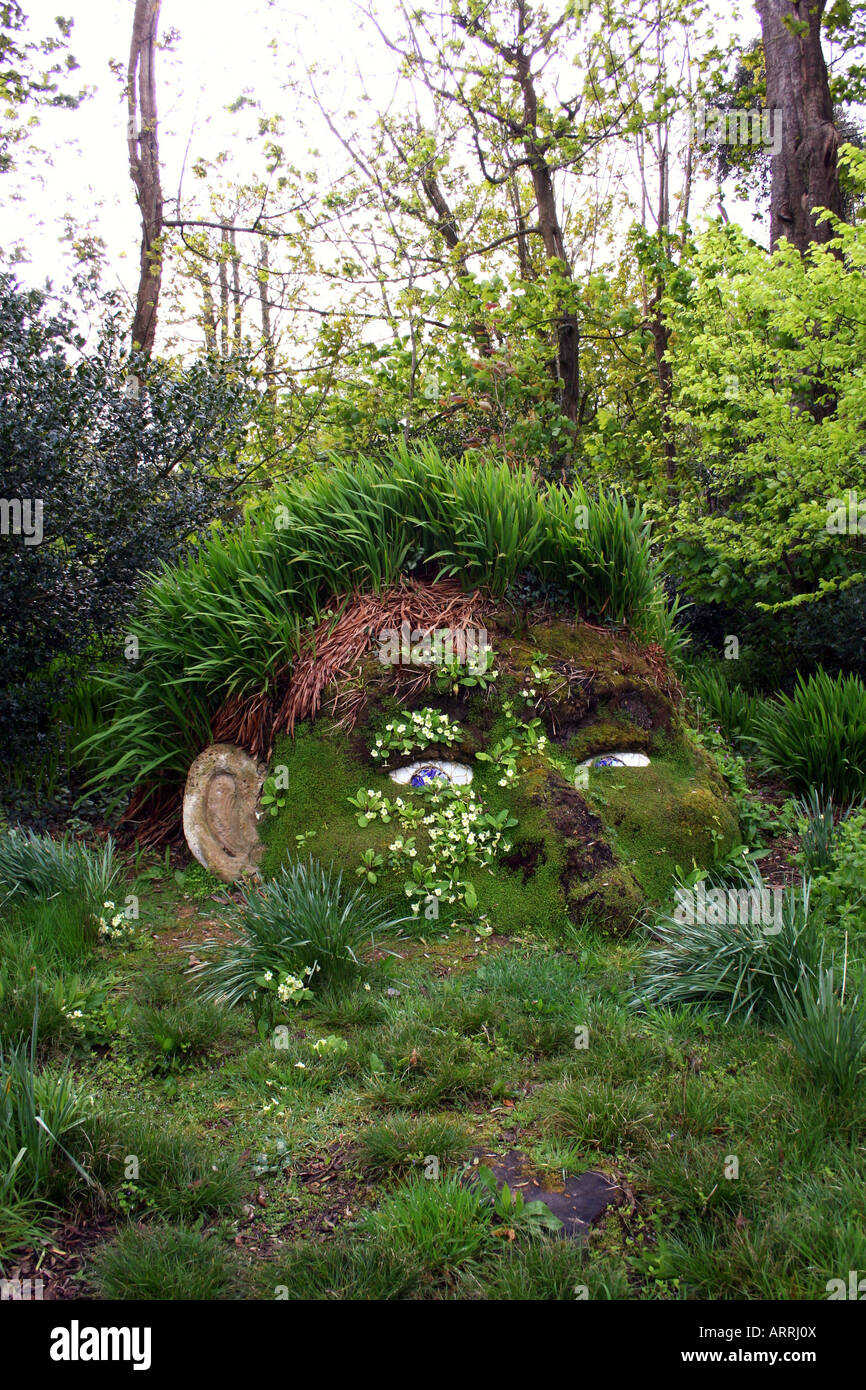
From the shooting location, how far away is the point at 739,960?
3.69 m

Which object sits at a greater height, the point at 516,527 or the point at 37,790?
the point at 516,527

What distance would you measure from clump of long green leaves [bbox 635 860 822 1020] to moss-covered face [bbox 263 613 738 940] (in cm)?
76

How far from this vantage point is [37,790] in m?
6.30

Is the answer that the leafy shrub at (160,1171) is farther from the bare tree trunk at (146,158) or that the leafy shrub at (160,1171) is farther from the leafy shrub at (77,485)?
the bare tree trunk at (146,158)

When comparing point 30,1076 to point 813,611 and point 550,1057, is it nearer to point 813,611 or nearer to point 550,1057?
point 550,1057

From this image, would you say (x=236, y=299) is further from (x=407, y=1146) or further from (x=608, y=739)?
(x=407, y=1146)

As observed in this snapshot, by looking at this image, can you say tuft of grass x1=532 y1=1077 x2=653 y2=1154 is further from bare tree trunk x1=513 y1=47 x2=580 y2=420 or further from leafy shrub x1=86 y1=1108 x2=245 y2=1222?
bare tree trunk x1=513 y1=47 x2=580 y2=420

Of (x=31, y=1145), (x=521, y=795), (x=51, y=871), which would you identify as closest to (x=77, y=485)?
(x=51, y=871)

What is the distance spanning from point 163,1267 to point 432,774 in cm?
303

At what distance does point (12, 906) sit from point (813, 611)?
6.42m

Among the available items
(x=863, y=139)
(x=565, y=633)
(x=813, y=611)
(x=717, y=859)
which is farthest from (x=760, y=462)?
(x=863, y=139)

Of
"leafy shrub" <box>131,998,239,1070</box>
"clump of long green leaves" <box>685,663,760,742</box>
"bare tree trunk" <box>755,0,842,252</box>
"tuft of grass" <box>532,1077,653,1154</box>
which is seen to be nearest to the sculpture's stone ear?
"leafy shrub" <box>131,998,239,1070</box>

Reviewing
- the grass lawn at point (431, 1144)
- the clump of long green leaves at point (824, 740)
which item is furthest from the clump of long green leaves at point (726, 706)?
the grass lawn at point (431, 1144)
